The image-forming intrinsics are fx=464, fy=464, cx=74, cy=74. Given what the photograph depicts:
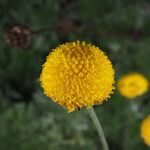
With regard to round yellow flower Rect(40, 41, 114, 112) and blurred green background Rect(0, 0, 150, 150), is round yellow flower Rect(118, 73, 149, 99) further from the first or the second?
round yellow flower Rect(40, 41, 114, 112)

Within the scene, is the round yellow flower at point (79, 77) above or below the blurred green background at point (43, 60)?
below

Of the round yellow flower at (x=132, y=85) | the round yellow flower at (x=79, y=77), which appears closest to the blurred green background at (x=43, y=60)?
the round yellow flower at (x=132, y=85)

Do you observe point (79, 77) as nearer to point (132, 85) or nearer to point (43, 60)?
point (132, 85)

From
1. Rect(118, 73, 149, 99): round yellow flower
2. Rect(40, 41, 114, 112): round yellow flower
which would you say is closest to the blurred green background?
Rect(118, 73, 149, 99): round yellow flower

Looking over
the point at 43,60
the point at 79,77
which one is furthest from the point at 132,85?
the point at 79,77

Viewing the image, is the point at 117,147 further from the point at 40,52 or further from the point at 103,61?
the point at 103,61

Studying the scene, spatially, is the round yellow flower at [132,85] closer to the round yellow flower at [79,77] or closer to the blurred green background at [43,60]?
the blurred green background at [43,60]

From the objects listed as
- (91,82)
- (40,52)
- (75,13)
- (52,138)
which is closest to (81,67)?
(91,82)
